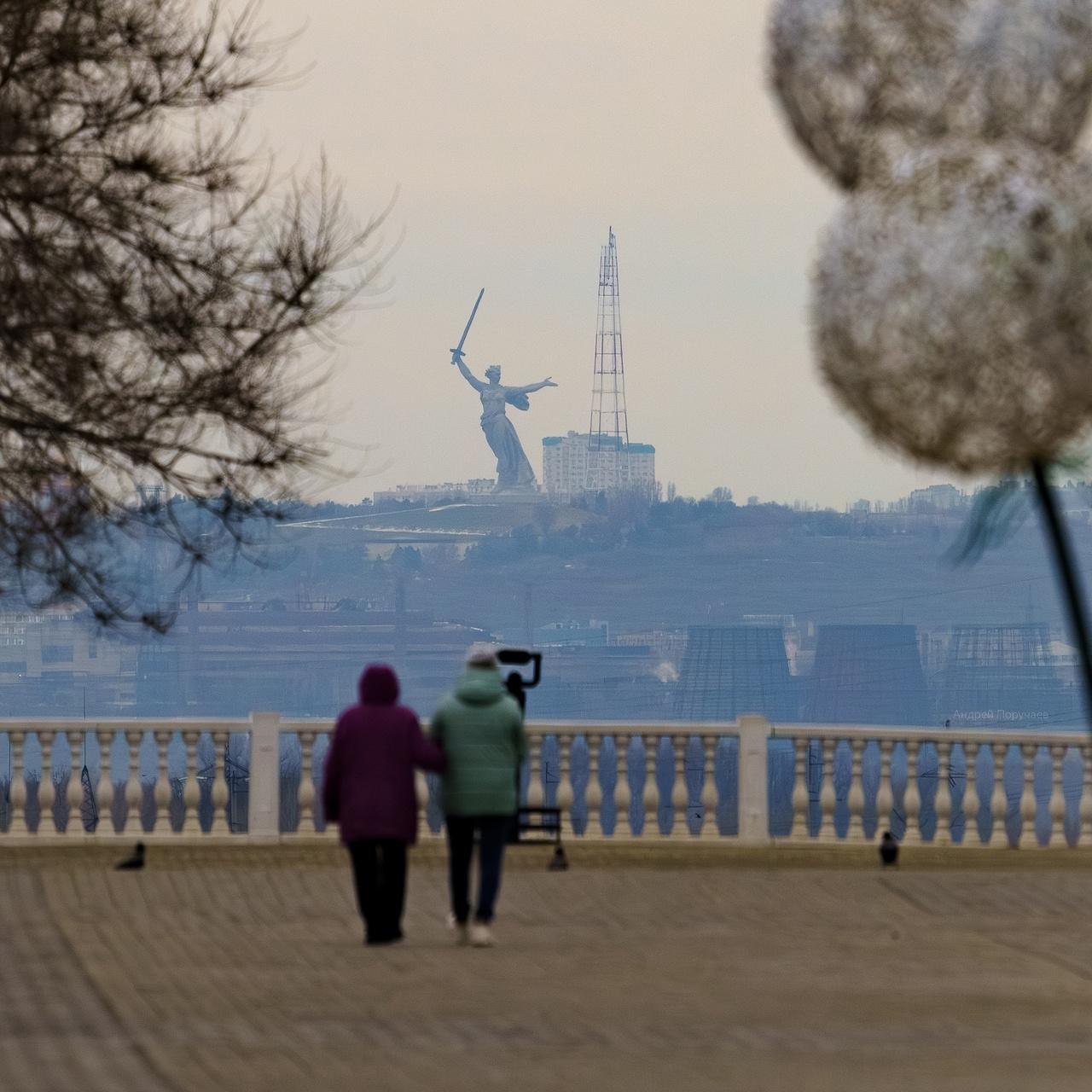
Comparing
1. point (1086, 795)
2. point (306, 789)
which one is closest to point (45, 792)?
point (306, 789)

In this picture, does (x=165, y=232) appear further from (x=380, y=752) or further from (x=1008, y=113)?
(x=1008, y=113)

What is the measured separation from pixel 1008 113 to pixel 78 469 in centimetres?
995

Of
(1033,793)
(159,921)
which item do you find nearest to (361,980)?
(159,921)

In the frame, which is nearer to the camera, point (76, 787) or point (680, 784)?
point (680, 784)

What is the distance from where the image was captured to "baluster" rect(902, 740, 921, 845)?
16.8 metres

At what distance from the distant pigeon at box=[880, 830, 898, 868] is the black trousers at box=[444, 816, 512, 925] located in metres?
3.93

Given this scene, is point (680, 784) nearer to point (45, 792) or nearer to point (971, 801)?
point (971, 801)

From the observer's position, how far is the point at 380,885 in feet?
42.2

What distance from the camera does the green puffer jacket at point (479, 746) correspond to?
12.8 meters

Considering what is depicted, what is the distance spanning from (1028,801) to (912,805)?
815mm

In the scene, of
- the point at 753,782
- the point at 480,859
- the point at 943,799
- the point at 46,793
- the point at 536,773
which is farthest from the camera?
the point at 753,782

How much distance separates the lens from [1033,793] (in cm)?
1675

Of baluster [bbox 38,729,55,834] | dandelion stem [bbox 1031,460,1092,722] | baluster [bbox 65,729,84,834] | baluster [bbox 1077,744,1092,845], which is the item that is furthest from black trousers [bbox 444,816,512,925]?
dandelion stem [bbox 1031,460,1092,722]

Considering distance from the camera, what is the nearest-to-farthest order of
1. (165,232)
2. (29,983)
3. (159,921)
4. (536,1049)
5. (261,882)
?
(536,1049)
(29,983)
(159,921)
(261,882)
(165,232)
